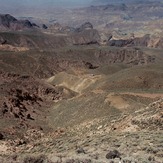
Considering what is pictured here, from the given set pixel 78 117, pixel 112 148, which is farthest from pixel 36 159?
pixel 78 117

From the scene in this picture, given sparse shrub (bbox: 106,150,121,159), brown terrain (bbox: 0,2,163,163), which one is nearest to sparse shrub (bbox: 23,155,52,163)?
brown terrain (bbox: 0,2,163,163)

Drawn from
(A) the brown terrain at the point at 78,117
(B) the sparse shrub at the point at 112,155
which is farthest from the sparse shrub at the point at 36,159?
(B) the sparse shrub at the point at 112,155

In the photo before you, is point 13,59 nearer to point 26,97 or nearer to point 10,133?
point 26,97

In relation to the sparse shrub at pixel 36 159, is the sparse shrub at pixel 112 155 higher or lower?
higher

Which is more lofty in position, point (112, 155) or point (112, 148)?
point (112, 155)

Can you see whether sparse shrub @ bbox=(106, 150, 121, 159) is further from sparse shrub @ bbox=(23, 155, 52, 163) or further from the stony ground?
sparse shrub @ bbox=(23, 155, 52, 163)

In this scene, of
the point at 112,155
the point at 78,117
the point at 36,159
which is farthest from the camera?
the point at 78,117

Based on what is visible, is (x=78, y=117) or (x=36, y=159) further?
(x=78, y=117)

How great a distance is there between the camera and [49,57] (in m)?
143

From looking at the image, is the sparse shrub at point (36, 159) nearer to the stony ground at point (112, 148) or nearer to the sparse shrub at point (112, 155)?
the stony ground at point (112, 148)

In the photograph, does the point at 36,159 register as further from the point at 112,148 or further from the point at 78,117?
the point at 78,117

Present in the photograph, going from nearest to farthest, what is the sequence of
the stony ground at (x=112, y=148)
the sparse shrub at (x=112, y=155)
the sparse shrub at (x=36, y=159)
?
the sparse shrub at (x=112, y=155)
the stony ground at (x=112, y=148)
the sparse shrub at (x=36, y=159)

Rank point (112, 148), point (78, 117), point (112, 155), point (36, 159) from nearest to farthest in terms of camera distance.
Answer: point (112, 155) → point (36, 159) → point (112, 148) → point (78, 117)

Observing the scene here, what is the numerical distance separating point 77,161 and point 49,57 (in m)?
123
